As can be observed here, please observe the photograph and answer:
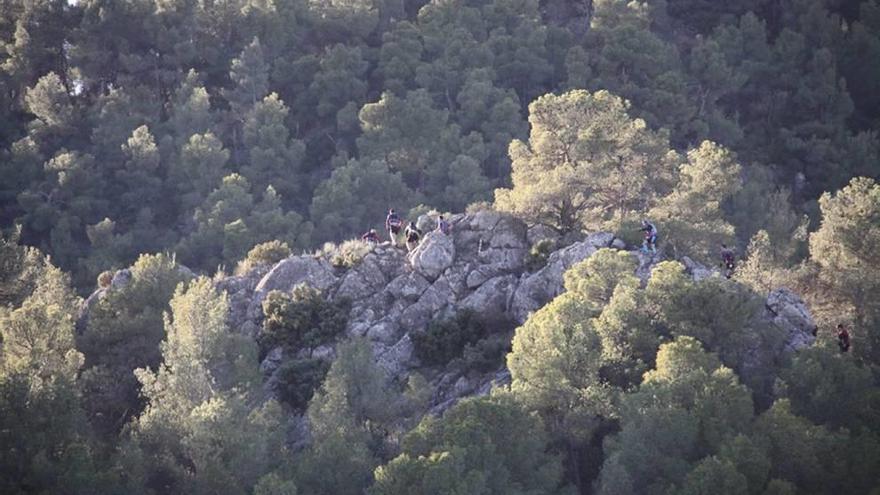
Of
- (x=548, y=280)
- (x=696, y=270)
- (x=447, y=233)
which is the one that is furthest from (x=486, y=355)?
(x=696, y=270)

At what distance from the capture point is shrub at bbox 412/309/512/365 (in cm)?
3884

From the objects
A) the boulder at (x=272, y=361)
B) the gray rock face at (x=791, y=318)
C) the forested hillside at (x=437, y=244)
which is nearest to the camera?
the forested hillside at (x=437, y=244)

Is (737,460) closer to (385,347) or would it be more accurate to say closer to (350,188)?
(385,347)

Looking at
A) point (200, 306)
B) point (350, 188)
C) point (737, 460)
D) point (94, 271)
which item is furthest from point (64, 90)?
point (737, 460)

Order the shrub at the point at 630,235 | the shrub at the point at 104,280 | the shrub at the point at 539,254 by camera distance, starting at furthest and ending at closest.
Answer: the shrub at the point at 104,280 → the shrub at the point at 539,254 → the shrub at the point at 630,235

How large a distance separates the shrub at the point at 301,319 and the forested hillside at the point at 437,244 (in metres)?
0.12

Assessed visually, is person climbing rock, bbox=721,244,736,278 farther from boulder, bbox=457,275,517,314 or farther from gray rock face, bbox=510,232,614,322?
boulder, bbox=457,275,517,314

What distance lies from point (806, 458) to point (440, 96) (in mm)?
42876

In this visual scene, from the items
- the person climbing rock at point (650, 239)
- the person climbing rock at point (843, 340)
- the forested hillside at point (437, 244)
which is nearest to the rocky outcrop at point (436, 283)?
the forested hillside at point (437, 244)

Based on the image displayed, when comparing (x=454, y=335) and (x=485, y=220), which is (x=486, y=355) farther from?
(x=485, y=220)

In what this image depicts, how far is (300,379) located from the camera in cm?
3838

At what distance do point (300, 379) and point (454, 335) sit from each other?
561 cm

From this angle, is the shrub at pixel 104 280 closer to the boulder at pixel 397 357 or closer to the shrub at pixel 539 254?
the boulder at pixel 397 357

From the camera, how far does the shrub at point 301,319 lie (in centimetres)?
3994
